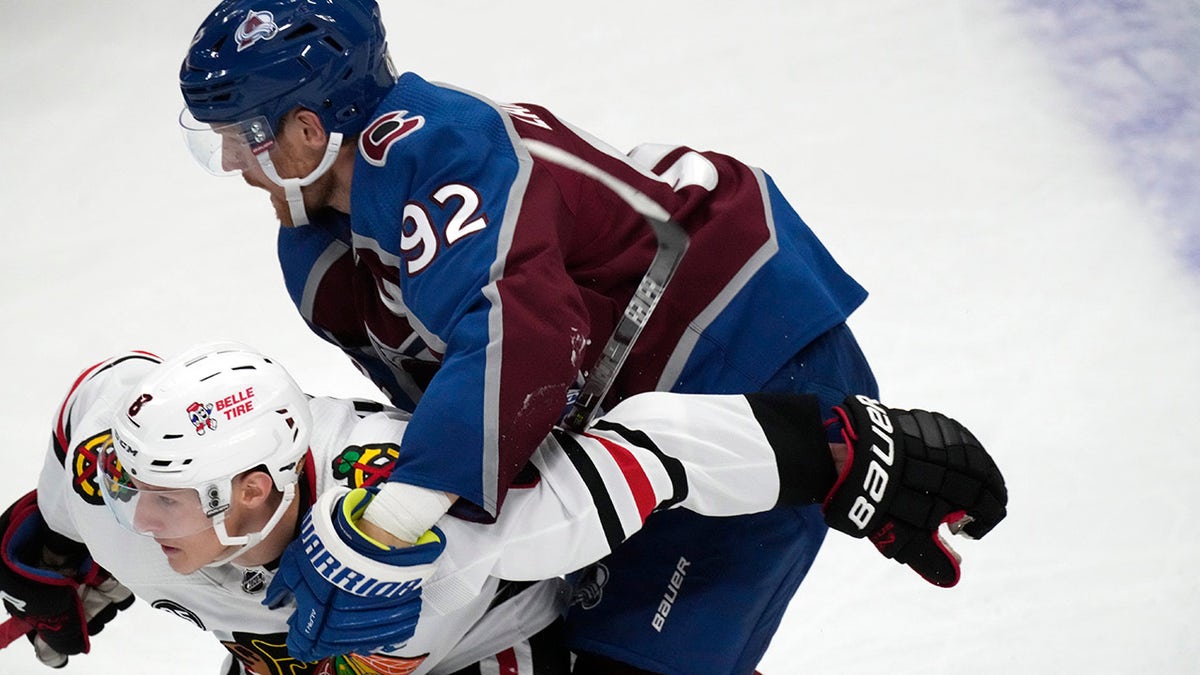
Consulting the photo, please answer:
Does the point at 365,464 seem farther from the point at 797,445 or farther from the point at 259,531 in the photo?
the point at 797,445

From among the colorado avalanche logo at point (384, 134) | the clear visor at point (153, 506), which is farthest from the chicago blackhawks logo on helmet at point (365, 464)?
the colorado avalanche logo at point (384, 134)

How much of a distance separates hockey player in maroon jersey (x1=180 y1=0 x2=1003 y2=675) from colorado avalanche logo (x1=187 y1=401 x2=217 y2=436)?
1.26ft

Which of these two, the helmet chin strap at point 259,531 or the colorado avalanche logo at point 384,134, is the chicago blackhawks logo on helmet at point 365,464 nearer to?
the helmet chin strap at point 259,531

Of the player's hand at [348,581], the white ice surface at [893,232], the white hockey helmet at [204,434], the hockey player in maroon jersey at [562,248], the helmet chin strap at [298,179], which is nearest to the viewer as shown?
the player's hand at [348,581]

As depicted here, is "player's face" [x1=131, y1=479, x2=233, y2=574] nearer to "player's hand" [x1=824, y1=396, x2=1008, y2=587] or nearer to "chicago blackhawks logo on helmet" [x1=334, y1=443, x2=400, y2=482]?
"chicago blackhawks logo on helmet" [x1=334, y1=443, x2=400, y2=482]

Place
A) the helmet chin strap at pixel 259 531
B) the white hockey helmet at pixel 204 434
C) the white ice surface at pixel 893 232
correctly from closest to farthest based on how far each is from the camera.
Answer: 1. the white hockey helmet at pixel 204 434
2. the helmet chin strap at pixel 259 531
3. the white ice surface at pixel 893 232

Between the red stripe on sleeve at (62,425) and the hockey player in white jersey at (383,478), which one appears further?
the red stripe on sleeve at (62,425)

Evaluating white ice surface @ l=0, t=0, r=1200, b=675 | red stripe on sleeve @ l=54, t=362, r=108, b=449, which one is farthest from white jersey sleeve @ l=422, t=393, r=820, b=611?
white ice surface @ l=0, t=0, r=1200, b=675

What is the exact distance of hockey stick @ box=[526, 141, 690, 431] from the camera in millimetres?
2723

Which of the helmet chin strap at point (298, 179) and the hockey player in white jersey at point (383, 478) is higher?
the helmet chin strap at point (298, 179)

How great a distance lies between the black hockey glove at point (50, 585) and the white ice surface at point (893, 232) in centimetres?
58

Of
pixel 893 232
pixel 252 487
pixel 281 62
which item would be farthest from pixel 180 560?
pixel 893 232

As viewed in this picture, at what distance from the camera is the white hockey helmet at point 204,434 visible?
2.37 m

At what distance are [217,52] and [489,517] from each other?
989 millimetres
